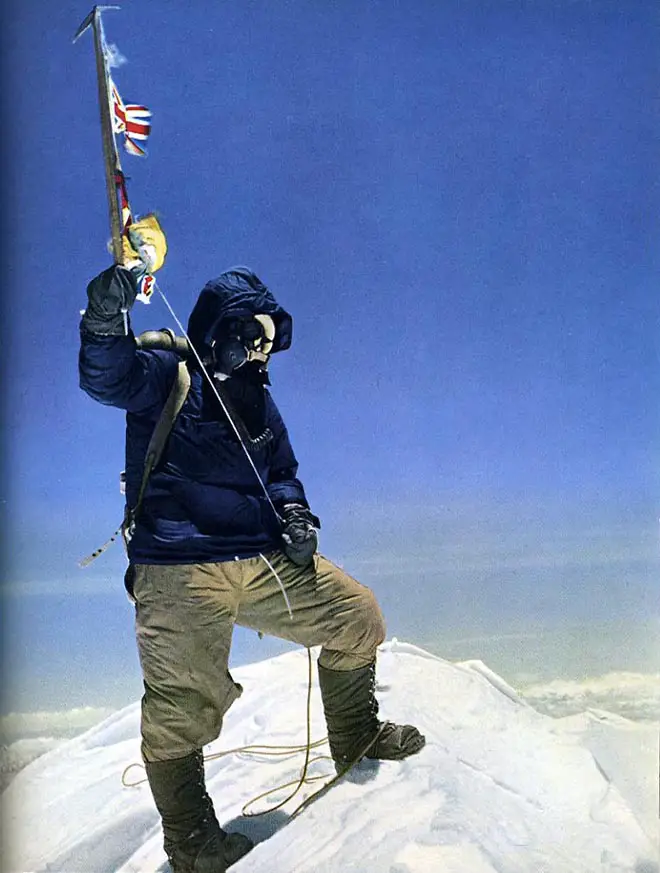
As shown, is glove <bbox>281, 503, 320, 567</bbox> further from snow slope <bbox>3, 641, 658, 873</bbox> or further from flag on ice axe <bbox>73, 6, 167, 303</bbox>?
flag on ice axe <bbox>73, 6, 167, 303</bbox>

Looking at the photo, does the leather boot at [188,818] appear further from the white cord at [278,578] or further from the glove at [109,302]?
the glove at [109,302]

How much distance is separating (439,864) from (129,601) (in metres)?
0.75

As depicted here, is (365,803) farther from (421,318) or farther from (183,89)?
(183,89)

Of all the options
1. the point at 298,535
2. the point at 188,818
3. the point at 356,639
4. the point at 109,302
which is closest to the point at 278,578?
the point at 298,535

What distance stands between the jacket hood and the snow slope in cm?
68

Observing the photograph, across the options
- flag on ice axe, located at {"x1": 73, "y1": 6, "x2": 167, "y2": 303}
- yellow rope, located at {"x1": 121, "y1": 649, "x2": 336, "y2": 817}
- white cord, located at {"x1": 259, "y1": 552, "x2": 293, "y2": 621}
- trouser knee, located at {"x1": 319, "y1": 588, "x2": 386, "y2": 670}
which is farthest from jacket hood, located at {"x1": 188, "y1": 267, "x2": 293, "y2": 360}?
yellow rope, located at {"x1": 121, "y1": 649, "x2": 336, "y2": 817}

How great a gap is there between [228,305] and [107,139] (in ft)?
1.19

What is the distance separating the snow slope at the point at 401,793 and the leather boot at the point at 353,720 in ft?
0.10

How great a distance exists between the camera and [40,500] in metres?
1.91

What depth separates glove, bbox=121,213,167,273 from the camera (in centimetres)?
173

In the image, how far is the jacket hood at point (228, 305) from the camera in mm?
1812

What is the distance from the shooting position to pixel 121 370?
169 centimetres

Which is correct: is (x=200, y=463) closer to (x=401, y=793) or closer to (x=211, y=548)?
(x=211, y=548)

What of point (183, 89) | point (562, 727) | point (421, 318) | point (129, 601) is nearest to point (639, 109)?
point (421, 318)
